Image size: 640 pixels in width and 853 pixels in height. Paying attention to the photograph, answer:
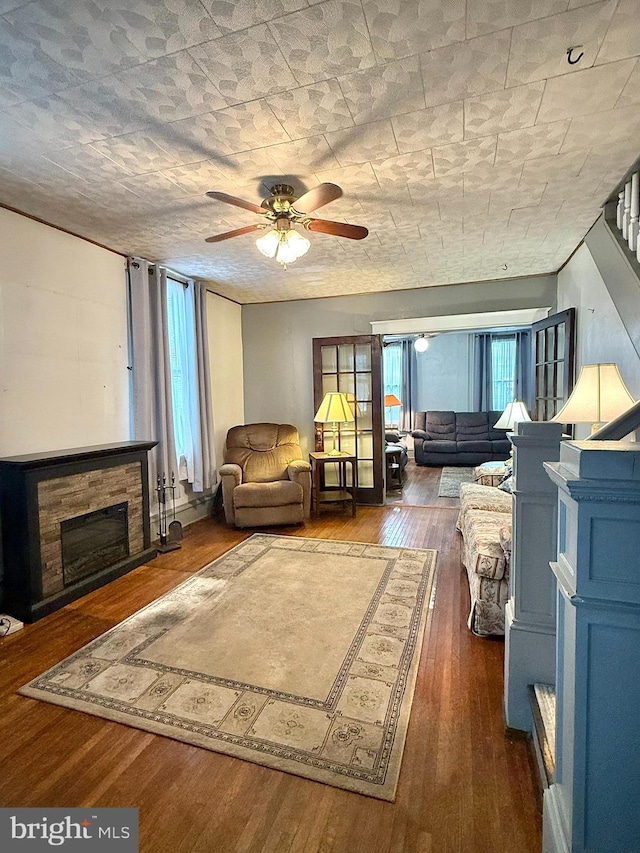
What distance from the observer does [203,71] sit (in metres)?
1.59

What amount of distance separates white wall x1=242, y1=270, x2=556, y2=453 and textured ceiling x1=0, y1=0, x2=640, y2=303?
1714 mm

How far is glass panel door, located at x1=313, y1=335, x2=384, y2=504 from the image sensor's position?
5.29 metres

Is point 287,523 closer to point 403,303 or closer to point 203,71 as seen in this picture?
point 403,303

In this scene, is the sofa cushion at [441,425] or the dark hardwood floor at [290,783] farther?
the sofa cushion at [441,425]

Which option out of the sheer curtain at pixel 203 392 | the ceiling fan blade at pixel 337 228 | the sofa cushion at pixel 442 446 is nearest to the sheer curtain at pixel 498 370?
the sofa cushion at pixel 442 446

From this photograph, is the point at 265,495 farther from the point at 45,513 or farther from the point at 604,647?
the point at 604,647

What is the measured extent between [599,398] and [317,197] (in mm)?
1961

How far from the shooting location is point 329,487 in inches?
210

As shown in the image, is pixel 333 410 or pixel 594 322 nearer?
pixel 594 322

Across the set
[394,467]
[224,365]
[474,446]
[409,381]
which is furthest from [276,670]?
[409,381]

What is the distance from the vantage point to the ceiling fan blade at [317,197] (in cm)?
200

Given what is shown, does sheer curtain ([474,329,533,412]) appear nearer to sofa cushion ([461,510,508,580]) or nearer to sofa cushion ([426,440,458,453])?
sofa cushion ([426,440,458,453])

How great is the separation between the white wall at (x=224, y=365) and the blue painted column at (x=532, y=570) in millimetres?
4010

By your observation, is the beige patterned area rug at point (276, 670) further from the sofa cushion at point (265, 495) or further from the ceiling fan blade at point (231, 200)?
the ceiling fan blade at point (231, 200)
